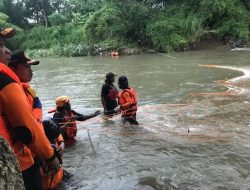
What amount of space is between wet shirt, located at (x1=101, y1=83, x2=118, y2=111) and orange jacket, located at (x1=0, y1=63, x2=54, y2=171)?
5.32m

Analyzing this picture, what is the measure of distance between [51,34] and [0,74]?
4506 cm

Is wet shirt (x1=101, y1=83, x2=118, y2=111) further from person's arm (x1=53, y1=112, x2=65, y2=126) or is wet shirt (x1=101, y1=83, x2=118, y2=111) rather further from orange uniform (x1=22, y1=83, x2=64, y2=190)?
orange uniform (x1=22, y1=83, x2=64, y2=190)

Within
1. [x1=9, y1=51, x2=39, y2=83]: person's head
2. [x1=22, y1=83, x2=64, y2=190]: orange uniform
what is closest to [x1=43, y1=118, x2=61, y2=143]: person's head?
[x1=22, y1=83, x2=64, y2=190]: orange uniform

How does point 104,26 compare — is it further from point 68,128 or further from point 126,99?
point 68,128

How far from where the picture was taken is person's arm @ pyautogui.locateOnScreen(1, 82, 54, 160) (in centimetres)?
309

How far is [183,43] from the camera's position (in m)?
29.8

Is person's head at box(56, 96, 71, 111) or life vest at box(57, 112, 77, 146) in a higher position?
person's head at box(56, 96, 71, 111)

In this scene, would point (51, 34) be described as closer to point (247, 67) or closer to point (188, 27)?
point (188, 27)

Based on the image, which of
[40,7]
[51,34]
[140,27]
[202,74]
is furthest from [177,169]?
[40,7]

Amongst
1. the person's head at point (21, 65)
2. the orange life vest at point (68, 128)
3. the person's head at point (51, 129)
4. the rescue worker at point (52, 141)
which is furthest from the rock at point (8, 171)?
the orange life vest at point (68, 128)

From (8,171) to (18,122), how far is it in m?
0.72

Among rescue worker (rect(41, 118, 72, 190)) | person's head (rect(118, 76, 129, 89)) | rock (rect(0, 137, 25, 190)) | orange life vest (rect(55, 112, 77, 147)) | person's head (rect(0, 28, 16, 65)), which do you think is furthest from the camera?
person's head (rect(118, 76, 129, 89))

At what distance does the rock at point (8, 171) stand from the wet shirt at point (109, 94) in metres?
6.03

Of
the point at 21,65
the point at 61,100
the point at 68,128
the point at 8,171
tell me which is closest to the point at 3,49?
the point at 21,65
